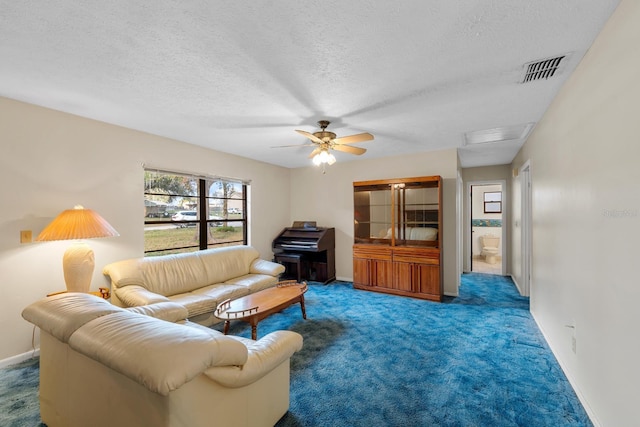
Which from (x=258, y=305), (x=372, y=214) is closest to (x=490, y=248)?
(x=372, y=214)

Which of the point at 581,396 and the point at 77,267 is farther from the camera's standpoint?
the point at 77,267

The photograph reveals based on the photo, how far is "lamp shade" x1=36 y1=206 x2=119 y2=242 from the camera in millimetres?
2422

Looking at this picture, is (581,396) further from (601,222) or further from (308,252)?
(308,252)

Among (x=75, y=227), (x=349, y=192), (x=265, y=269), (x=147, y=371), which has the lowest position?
(x=265, y=269)

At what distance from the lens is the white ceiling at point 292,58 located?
4.69 feet

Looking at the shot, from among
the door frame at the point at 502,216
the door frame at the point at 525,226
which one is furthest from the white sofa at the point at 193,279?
the door frame at the point at 502,216

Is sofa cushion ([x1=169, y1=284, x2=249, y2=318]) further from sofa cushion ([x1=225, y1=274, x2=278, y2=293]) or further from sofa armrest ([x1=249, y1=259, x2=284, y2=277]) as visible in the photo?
sofa armrest ([x1=249, y1=259, x2=284, y2=277])

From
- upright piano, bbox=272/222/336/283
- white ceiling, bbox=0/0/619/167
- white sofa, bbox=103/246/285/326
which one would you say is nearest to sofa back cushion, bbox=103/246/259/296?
white sofa, bbox=103/246/285/326

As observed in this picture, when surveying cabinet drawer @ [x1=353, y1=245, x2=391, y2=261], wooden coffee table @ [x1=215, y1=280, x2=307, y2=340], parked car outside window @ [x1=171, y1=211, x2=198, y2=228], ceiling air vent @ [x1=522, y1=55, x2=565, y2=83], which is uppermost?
ceiling air vent @ [x1=522, y1=55, x2=565, y2=83]

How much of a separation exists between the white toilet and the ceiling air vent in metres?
6.03

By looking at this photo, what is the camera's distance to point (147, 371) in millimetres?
1008

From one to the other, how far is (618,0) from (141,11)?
2.46 m

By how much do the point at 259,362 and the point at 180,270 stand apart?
8.13 ft

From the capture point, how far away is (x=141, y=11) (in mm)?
1421
